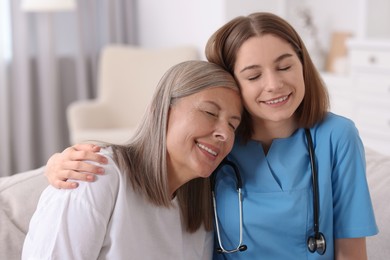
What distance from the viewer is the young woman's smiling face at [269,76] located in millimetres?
1341

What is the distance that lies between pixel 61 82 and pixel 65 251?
343cm

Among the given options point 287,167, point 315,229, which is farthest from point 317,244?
point 287,167

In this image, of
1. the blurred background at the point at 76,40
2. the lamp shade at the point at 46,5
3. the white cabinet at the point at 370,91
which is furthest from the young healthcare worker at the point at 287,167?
the lamp shade at the point at 46,5

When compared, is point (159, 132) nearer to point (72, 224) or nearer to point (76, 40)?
point (72, 224)

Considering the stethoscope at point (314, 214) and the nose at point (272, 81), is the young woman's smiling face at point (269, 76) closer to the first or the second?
the nose at point (272, 81)

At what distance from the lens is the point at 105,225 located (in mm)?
1237

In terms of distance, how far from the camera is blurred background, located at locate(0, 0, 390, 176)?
405 centimetres

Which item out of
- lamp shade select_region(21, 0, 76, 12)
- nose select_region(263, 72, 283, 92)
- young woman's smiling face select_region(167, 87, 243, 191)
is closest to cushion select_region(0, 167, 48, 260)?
young woman's smiling face select_region(167, 87, 243, 191)

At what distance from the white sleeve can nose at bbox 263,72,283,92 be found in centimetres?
42

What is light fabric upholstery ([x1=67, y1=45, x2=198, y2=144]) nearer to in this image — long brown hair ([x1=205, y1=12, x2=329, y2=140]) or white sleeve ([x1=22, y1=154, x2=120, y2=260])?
long brown hair ([x1=205, y1=12, x2=329, y2=140])

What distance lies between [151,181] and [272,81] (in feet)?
1.16

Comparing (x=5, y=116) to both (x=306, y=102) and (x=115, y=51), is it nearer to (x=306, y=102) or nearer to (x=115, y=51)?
(x=115, y=51)

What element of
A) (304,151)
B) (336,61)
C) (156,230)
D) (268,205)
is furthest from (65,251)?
(336,61)

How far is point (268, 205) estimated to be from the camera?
141 centimetres
